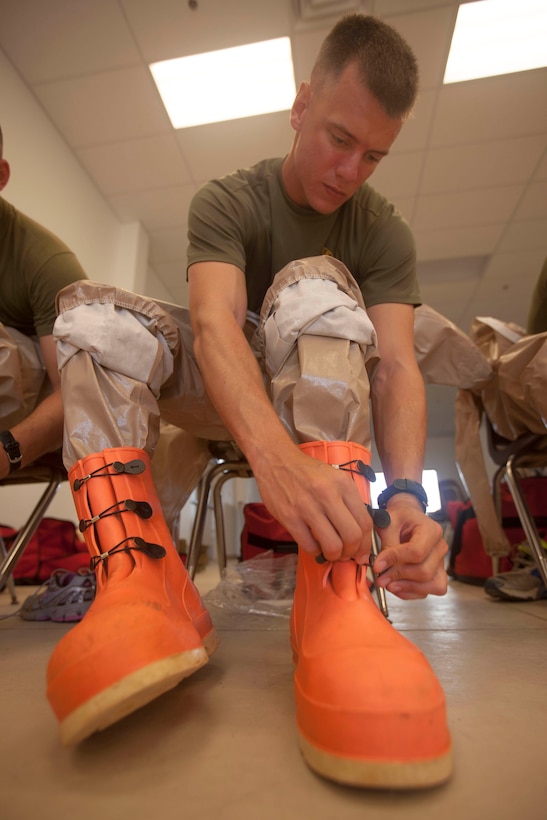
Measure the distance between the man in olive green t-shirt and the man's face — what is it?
1.76 ft

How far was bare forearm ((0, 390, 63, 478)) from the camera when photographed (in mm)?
827

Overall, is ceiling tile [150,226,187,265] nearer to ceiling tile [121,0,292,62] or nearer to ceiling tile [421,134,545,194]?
ceiling tile [121,0,292,62]

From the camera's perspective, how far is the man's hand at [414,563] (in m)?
0.47

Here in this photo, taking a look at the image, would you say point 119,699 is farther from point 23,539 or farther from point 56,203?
point 56,203

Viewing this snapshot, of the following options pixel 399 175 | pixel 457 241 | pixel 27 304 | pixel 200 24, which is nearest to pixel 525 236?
pixel 457 241

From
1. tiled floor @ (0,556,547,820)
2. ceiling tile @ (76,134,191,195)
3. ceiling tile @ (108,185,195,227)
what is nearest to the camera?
tiled floor @ (0,556,547,820)

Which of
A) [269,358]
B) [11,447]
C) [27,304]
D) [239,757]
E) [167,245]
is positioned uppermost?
[167,245]

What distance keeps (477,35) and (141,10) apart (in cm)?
148

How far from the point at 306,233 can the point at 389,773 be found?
81cm

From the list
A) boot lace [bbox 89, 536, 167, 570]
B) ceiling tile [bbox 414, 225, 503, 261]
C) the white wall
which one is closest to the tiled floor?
boot lace [bbox 89, 536, 167, 570]

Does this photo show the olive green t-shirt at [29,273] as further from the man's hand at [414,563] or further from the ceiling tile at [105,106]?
the ceiling tile at [105,106]

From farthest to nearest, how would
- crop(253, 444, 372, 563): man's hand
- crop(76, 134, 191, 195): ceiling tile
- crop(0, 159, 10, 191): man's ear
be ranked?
crop(76, 134, 191, 195): ceiling tile, crop(0, 159, 10, 191): man's ear, crop(253, 444, 372, 563): man's hand

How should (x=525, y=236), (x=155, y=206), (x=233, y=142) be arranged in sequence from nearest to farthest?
(x=233, y=142) < (x=155, y=206) < (x=525, y=236)

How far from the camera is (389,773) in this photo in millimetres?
283
